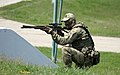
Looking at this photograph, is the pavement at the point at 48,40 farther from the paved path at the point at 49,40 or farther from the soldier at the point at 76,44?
the soldier at the point at 76,44

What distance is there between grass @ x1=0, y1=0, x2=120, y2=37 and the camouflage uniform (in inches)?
510

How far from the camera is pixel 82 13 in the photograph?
2878 cm

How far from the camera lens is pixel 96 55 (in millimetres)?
8516

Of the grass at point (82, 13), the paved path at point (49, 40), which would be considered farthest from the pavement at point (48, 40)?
the grass at point (82, 13)

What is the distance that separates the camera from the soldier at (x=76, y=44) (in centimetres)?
834

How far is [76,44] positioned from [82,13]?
802 inches

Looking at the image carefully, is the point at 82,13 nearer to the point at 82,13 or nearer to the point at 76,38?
the point at 82,13

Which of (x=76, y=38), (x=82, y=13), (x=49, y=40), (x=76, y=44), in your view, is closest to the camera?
(x=76, y=38)

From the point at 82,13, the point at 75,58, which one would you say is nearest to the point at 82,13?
the point at 82,13

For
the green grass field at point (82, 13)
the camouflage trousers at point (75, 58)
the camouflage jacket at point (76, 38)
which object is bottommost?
the green grass field at point (82, 13)

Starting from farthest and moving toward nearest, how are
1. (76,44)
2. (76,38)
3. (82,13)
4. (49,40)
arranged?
(82,13) → (49,40) → (76,44) → (76,38)

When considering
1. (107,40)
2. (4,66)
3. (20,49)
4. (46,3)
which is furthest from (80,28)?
(46,3)

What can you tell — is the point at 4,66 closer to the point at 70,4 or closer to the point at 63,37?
the point at 63,37

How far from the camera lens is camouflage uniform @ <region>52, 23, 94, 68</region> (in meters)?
8.34
